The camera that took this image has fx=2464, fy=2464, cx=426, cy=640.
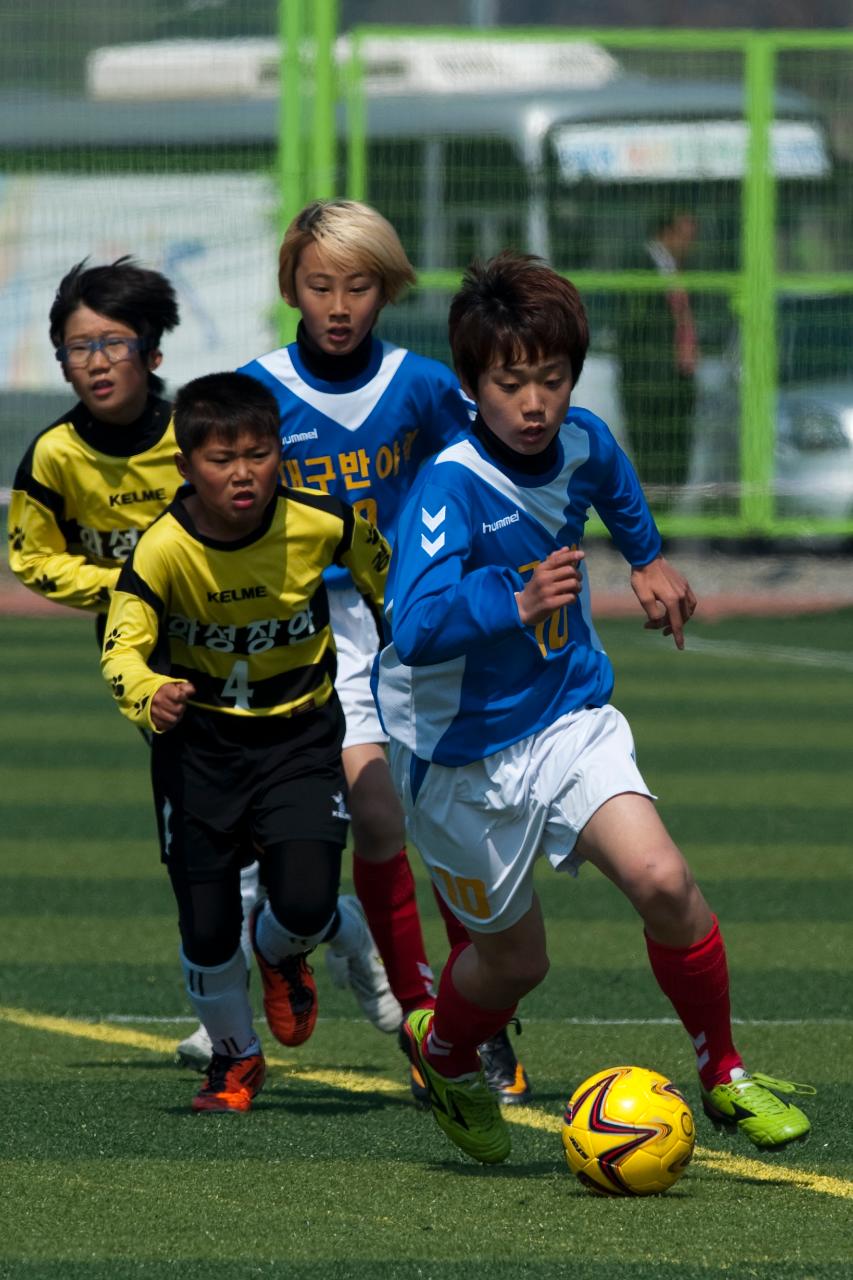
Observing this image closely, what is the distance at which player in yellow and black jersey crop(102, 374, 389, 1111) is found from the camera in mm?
5254

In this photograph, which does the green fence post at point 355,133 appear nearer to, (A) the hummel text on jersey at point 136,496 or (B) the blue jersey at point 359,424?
(A) the hummel text on jersey at point 136,496

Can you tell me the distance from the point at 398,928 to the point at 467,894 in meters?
1.18

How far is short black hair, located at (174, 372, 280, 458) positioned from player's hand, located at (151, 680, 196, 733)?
586 millimetres

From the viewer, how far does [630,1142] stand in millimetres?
4602

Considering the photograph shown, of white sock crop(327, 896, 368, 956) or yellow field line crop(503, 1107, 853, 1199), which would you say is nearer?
yellow field line crop(503, 1107, 853, 1199)

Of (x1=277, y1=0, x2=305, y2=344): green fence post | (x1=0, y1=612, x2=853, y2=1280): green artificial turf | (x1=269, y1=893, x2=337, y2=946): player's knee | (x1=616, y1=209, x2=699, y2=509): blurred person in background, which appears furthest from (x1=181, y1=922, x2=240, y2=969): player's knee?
(x1=616, y1=209, x2=699, y2=509): blurred person in background

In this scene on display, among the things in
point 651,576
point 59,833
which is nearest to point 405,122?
point 59,833

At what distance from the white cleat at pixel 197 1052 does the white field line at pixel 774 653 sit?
9066 mm

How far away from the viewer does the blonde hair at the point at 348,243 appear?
5652 mm

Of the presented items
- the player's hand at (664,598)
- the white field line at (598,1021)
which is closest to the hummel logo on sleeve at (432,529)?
the player's hand at (664,598)

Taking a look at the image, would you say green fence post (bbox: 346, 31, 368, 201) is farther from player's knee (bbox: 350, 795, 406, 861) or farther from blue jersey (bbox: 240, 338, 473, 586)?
player's knee (bbox: 350, 795, 406, 861)

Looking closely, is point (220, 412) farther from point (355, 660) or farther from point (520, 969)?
point (520, 969)

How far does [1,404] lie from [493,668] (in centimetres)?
1390

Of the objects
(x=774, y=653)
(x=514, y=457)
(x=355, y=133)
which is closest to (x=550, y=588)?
(x=514, y=457)
